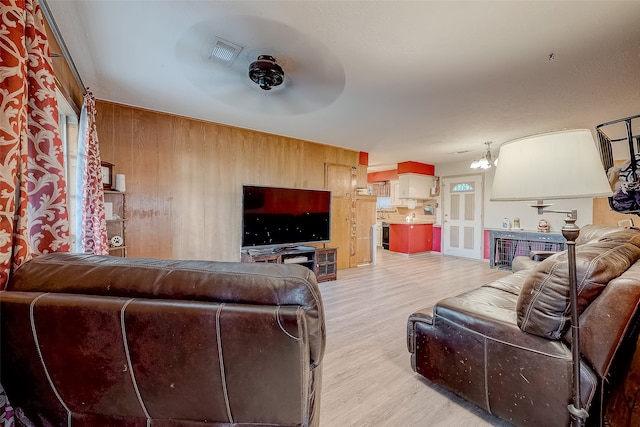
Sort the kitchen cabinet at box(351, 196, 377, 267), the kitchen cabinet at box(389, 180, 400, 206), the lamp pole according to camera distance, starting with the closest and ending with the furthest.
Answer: the lamp pole, the kitchen cabinet at box(351, 196, 377, 267), the kitchen cabinet at box(389, 180, 400, 206)

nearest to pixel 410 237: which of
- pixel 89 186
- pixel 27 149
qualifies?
pixel 89 186

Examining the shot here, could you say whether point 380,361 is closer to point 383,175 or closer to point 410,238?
point 410,238

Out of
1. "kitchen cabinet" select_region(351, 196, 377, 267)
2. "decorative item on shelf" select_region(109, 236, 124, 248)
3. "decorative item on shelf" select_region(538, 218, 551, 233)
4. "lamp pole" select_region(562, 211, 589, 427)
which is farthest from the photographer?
"kitchen cabinet" select_region(351, 196, 377, 267)

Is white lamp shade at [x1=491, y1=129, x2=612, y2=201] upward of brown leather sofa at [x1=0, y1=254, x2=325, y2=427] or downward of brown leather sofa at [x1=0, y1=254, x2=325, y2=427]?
upward

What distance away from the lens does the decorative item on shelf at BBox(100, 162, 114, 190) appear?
9.45 feet

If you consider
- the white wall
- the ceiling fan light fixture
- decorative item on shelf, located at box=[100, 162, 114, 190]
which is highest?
the ceiling fan light fixture

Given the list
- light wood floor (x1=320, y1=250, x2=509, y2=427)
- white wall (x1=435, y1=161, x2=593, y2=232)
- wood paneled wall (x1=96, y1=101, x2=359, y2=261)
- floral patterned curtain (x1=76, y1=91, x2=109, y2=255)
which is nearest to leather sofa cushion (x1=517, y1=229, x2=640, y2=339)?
light wood floor (x1=320, y1=250, x2=509, y2=427)

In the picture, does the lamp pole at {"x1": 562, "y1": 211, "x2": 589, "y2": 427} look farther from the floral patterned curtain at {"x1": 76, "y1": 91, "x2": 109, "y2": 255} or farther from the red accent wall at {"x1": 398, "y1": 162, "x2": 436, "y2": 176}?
the red accent wall at {"x1": 398, "y1": 162, "x2": 436, "y2": 176}

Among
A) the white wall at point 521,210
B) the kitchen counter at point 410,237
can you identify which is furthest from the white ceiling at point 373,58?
the kitchen counter at point 410,237

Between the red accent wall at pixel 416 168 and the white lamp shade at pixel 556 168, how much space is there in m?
5.63

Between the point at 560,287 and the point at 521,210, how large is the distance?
5526 mm

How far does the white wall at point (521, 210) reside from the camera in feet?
17.0

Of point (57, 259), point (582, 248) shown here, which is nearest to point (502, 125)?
point (582, 248)

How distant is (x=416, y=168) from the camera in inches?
263
